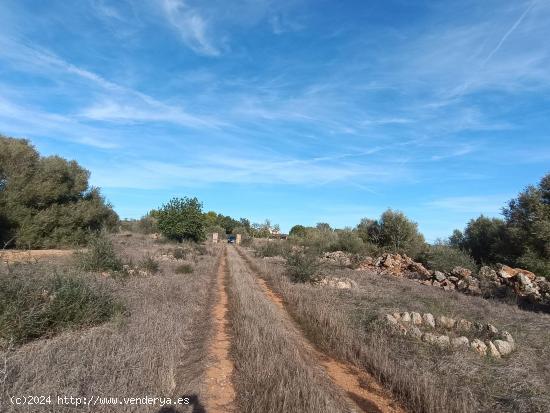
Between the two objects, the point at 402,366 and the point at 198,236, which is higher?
the point at 198,236

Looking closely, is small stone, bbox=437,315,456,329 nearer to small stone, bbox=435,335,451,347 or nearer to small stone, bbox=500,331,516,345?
small stone, bbox=500,331,516,345

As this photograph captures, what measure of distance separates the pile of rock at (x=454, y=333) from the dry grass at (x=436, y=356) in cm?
27

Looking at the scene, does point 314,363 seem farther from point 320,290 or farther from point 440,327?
point 320,290

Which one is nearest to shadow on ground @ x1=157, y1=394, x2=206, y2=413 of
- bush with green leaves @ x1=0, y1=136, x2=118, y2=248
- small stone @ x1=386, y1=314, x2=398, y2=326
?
small stone @ x1=386, y1=314, x2=398, y2=326

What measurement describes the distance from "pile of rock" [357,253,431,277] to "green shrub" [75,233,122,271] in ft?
54.7

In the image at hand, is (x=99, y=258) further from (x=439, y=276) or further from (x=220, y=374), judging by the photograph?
(x=439, y=276)

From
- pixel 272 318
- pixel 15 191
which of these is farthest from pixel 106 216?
pixel 272 318

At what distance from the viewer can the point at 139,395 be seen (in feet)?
18.1

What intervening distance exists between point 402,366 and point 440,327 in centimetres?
337

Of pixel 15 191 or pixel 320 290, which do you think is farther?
pixel 15 191

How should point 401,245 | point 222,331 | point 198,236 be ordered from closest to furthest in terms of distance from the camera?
point 222,331 → point 401,245 → point 198,236

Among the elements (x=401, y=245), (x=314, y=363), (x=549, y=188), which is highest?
(x=549, y=188)

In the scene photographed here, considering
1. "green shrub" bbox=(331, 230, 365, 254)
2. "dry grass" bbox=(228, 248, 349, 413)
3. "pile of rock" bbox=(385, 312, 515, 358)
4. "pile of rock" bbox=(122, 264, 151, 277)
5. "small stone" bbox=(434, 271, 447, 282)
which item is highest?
"green shrub" bbox=(331, 230, 365, 254)

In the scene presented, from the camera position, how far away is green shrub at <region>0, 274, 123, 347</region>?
23.0ft
